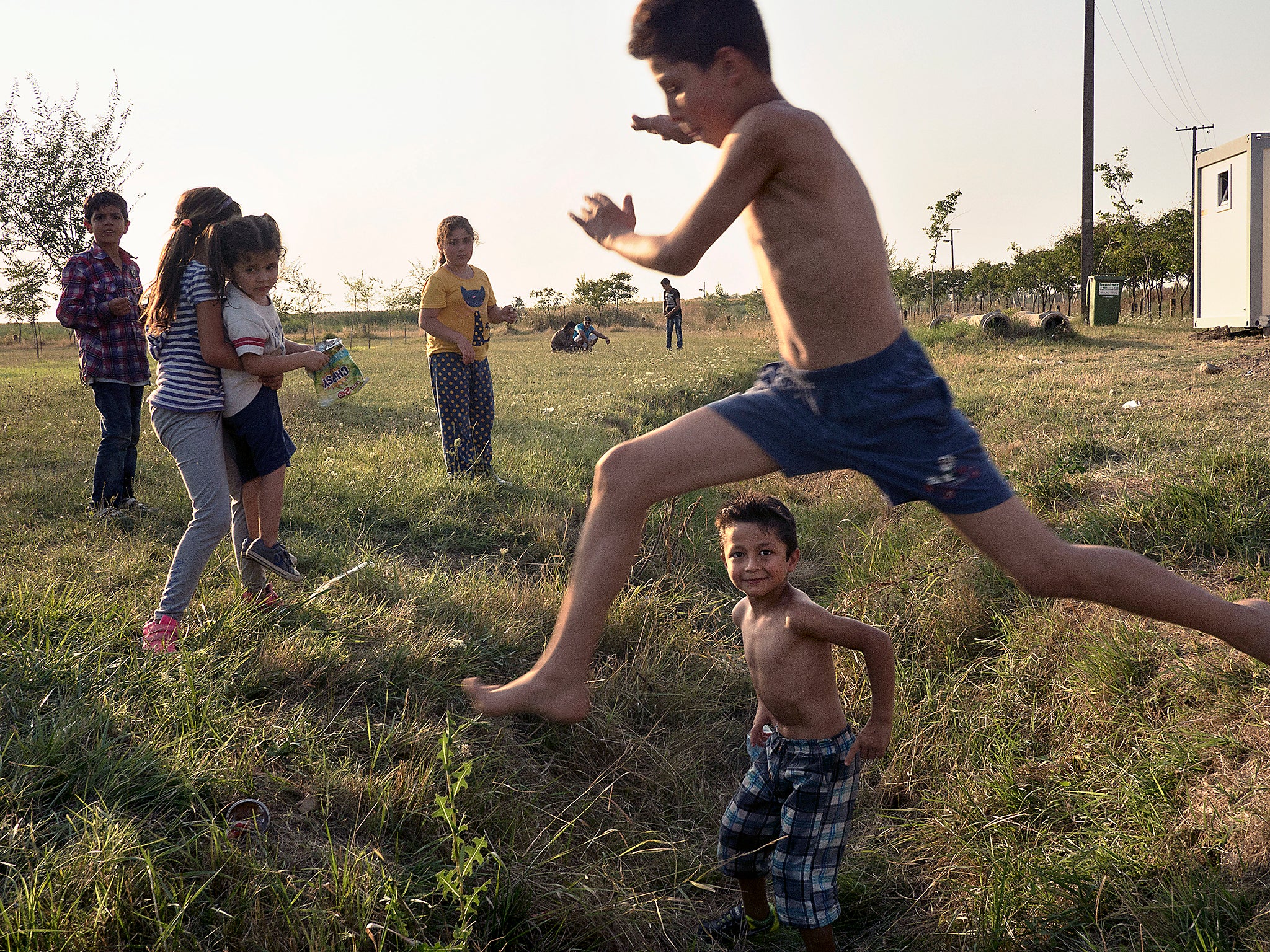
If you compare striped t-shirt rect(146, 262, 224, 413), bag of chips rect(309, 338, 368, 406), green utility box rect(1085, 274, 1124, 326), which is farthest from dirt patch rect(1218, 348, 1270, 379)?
green utility box rect(1085, 274, 1124, 326)

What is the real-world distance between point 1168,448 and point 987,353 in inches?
356

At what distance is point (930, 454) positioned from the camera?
7.14 feet

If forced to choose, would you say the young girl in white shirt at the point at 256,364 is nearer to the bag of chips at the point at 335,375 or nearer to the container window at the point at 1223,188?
the bag of chips at the point at 335,375

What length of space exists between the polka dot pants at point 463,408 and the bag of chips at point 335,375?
6.16ft

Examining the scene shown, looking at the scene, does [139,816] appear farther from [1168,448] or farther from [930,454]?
[1168,448]

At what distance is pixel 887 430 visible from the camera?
2193 millimetres

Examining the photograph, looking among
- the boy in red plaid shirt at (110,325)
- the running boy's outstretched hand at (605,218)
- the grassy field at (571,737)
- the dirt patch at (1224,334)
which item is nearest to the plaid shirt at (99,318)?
the boy in red plaid shirt at (110,325)

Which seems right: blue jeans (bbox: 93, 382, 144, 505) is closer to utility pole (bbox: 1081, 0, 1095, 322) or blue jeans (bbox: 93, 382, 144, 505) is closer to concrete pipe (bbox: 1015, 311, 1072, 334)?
concrete pipe (bbox: 1015, 311, 1072, 334)

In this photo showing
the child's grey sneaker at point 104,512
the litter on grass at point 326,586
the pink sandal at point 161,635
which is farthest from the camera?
the child's grey sneaker at point 104,512

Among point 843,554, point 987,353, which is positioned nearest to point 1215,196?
point 987,353

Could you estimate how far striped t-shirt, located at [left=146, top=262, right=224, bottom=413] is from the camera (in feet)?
11.5

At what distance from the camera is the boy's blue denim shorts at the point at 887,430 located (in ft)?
7.10

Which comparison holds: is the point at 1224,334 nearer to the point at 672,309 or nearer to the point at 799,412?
the point at 672,309

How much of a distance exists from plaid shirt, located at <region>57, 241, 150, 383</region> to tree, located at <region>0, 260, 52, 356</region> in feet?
36.4
